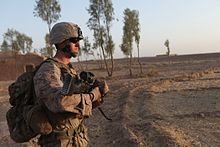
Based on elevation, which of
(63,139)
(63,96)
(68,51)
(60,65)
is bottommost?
(63,139)

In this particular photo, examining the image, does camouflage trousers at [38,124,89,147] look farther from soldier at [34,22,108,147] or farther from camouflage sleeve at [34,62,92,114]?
camouflage sleeve at [34,62,92,114]

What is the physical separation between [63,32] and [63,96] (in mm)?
647

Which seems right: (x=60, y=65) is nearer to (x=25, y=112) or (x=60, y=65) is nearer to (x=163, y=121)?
(x=25, y=112)

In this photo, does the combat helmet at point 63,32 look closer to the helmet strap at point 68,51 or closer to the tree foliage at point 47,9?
the helmet strap at point 68,51

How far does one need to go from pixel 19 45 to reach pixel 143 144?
165 feet

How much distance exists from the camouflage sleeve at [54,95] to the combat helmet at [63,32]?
0.25 m

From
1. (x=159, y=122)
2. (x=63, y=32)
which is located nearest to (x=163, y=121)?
(x=159, y=122)

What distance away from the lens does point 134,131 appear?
932cm

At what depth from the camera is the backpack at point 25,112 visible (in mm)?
2906

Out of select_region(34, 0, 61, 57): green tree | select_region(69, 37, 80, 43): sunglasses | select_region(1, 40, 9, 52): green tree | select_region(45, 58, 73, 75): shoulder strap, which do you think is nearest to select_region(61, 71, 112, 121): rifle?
select_region(45, 58, 73, 75): shoulder strap

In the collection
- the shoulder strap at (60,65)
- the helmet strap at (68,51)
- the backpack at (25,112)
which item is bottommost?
the backpack at (25,112)

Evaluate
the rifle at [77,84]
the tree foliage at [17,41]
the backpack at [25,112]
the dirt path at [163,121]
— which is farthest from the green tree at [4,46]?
the rifle at [77,84]

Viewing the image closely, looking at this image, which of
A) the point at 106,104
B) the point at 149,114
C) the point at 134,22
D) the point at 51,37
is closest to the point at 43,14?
the point at 134,22

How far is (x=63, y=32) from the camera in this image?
3.10 meters
